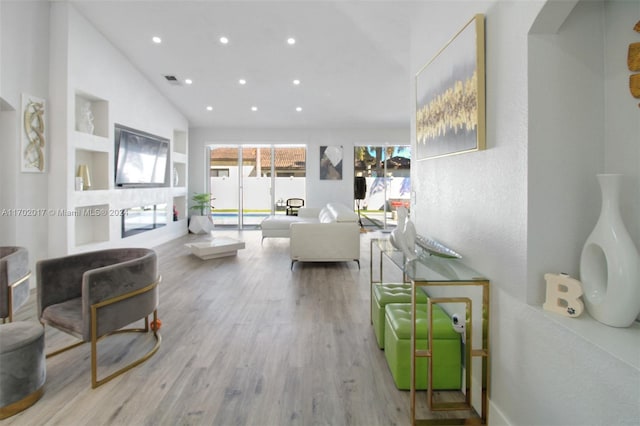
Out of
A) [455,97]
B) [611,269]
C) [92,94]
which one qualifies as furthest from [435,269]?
[92,94]

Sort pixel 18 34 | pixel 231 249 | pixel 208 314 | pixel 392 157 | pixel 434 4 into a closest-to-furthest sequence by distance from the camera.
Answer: pixel 434 4
pixel 208 314
pixel 18 34
pixel 231 249
pixel 392 157

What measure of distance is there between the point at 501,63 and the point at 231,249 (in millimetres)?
5186

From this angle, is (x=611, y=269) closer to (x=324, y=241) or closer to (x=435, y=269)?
(x=435, y=269)

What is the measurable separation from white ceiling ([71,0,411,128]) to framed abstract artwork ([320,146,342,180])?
4.10ft

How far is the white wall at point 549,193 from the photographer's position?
53.9 inches

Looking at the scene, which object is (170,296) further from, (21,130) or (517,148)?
(517,148)

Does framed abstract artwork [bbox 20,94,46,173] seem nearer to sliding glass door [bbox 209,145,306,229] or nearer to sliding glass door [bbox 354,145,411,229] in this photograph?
sliding glass door [bbox 209,145,306,229]

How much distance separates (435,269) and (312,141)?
8.03m

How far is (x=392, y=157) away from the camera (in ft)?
33.1

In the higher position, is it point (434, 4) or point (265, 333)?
point (434, 4)

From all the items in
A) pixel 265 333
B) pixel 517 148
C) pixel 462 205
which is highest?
pixel 517 148

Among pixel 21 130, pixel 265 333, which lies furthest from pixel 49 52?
pixel 265 333

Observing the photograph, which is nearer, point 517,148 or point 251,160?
point 517,148

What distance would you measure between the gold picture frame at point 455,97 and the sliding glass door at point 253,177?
709 centimetres
